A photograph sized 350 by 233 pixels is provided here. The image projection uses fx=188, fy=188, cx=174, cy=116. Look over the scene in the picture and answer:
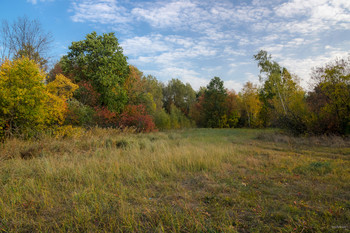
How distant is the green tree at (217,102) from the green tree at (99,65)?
2440 cm

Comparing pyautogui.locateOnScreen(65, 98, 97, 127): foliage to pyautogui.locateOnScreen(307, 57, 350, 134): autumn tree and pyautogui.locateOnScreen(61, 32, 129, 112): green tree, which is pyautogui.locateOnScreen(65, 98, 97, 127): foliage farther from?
pyautogui.locateOnScreen(307, 57, 350, 134): autumn tree

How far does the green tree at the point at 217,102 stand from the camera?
1646 inches

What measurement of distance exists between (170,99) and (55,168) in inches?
1973

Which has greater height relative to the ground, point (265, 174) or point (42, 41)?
point (42, 41)

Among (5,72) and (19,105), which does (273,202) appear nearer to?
(19,105)

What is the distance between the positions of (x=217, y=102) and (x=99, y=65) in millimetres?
27292

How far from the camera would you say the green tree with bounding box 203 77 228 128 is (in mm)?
41812

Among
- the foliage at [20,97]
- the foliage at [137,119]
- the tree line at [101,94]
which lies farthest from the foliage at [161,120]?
the foliage at [20,97]

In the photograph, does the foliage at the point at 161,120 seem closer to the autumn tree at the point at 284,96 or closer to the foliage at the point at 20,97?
the autumn tree at the point at 284,96

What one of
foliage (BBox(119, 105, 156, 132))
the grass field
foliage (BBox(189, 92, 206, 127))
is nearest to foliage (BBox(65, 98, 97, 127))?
foliage (BBox(119, 105, 156, 132))

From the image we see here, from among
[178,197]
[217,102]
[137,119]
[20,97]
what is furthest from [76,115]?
[217,102]

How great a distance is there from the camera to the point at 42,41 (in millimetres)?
21938

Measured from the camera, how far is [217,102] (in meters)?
41.4

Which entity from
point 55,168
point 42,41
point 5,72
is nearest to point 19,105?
point 5,72
